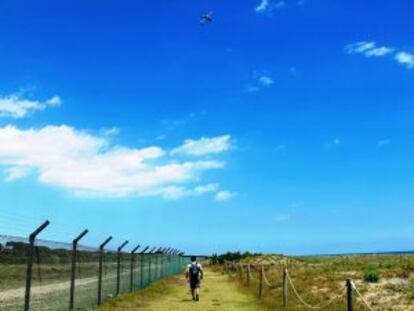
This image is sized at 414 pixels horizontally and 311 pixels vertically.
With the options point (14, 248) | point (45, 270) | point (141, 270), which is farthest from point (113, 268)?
point (14, 248)

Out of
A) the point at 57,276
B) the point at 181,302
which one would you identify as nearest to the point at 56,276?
the point at 57,276

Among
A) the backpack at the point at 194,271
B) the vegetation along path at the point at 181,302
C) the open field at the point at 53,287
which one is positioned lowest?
the vegetation along path at the point at 181,302

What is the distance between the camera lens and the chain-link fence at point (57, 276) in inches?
605

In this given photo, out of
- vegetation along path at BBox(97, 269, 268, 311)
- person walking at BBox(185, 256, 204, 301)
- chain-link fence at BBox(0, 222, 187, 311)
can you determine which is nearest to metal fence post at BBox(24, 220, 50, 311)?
chain-link fence at BBox(0, 222, 187, 311)

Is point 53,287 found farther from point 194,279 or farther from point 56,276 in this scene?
point 194,279

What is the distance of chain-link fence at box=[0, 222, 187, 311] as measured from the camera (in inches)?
605

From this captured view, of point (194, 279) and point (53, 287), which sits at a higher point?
point (194, 279)

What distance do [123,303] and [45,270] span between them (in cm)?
361

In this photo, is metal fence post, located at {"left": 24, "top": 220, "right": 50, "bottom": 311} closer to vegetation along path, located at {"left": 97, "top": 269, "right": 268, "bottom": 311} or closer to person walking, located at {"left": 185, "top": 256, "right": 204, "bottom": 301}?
vegetation along path, located at {"left": 97, "top": 269, "right": 268, "bottom": 311}

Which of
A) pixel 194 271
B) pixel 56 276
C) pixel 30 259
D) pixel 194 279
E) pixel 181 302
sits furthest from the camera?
pixel 194 271

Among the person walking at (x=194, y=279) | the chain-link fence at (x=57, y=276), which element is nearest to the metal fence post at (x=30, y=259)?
the chain-link fence at (x=57, y=276)

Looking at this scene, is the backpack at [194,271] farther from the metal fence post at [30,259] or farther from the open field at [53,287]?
the metal fence post at [30,259]

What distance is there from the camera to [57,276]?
21.1m

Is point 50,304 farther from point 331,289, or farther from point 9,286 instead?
point 331,289
